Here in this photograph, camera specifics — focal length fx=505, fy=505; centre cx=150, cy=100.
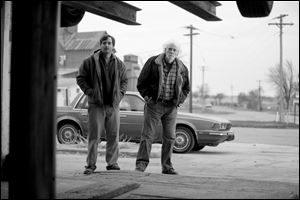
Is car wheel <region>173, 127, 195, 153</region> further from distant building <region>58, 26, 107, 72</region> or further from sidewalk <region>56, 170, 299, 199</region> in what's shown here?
distant building <region>58, 26, 107, 72</region>

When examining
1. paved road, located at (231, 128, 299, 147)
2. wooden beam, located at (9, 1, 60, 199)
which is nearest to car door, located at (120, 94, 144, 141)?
paved road, located at (231, 128, 299, 147)

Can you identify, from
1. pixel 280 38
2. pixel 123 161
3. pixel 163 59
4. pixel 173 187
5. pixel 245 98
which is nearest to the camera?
pixel 173 187

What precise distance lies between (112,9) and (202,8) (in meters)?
0.61

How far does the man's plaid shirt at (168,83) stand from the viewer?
646 cm

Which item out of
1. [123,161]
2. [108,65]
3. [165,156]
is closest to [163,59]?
[108,65]

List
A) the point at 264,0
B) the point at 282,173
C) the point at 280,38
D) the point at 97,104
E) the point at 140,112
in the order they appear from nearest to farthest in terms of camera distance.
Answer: the point at 264,0 → the point at 97,104 → the point at 282,173 → the point at 140,112 → the point at 280,38

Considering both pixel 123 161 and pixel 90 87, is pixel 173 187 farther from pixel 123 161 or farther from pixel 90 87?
pixel 123 161

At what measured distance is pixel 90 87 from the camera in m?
6.30

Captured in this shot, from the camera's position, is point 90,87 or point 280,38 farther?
point 280,38

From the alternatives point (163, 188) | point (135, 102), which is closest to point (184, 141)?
point (135, 102)

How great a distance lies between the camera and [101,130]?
6.28m

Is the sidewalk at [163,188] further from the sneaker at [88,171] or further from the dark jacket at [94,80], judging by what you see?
the dark jacket at [94,80]

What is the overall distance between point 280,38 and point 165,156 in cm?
3774

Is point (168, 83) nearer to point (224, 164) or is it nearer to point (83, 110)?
point (224, 164)
